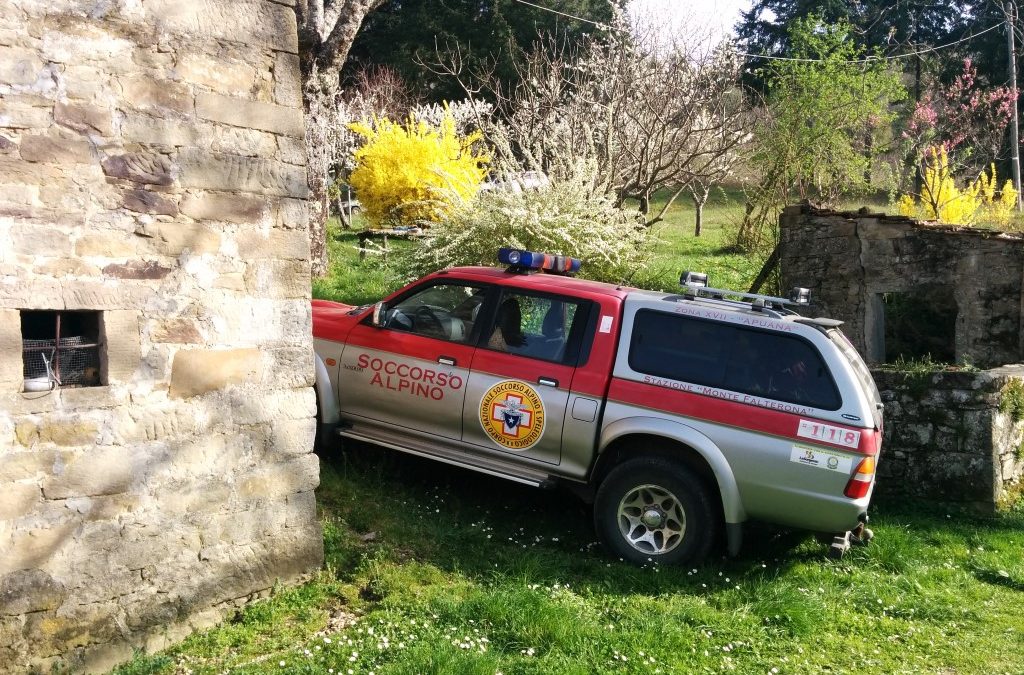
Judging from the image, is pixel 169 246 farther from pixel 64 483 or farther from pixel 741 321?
pixel 741 321

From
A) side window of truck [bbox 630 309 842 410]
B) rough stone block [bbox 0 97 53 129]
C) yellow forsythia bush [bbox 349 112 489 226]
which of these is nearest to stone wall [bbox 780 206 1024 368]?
side window of truck [bbox 630 309 842 410]

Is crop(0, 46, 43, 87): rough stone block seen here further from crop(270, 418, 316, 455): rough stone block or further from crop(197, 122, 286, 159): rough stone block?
crop(270, 418, 316, 455): rough stone block

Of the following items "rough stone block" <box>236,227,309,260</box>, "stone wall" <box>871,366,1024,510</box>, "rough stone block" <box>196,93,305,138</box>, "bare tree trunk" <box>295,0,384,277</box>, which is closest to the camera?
"rough stone block" <box>196,93,305,138</box>

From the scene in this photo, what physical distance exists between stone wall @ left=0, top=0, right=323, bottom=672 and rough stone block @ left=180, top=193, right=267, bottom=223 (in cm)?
1

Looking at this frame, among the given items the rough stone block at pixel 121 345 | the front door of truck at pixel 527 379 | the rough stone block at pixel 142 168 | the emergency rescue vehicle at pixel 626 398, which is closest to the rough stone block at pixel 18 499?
the rough stone block at pixel 121 345

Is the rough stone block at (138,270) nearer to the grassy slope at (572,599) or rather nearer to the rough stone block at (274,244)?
the rough stone block at (274,244)

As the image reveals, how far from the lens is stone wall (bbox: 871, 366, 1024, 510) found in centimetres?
716

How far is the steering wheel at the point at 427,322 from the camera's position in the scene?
6.67m

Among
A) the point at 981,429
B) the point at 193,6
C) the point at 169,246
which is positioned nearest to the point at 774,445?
the point at 981,429

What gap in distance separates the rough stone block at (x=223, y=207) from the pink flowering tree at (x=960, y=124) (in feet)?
63.3

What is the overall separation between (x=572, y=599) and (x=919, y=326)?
790cm

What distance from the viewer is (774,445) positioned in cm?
555

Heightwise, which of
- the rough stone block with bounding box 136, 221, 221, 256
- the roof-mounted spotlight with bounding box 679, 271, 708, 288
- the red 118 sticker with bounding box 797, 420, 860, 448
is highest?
the rough stone block with bounding box 136, 221, 221, 256

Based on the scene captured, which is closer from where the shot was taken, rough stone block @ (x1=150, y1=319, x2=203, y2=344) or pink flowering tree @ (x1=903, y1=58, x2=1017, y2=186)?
rough stone block @ (x1=150, y1=319, x2=203, y2=344)
